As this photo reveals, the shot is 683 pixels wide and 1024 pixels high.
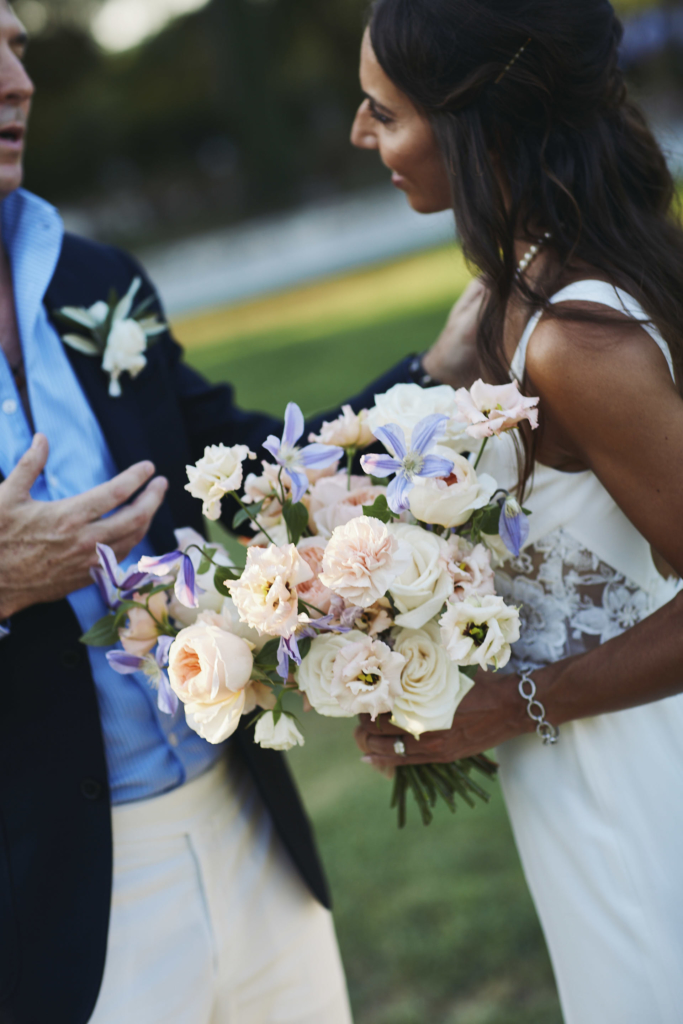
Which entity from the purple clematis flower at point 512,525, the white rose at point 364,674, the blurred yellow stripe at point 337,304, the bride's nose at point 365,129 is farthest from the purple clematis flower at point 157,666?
the blurred yellow stripe at point 337,304

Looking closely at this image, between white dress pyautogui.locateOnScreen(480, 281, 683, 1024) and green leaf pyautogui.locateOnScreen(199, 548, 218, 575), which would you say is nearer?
green leaf pyautogui.locateOnScreen(199, 548, 218, 575)

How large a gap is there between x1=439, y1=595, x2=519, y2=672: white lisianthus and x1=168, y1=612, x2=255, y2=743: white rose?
0.37 metres

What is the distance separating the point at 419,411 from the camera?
1.80 meters

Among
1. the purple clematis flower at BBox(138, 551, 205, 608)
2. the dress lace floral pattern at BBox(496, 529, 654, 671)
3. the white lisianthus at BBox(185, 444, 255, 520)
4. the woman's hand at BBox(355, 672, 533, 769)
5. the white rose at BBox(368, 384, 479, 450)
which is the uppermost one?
the white rose at BBox(368, 384, 479, 450)

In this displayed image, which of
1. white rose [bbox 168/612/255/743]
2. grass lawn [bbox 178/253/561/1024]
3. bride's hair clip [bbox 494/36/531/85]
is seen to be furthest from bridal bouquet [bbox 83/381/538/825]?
grass lawn [bbox 178/253/561/1024]

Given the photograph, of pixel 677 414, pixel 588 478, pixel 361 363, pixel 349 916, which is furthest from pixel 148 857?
pixel 361 363

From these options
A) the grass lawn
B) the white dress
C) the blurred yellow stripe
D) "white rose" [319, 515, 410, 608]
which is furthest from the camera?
the blurred yellow stripe

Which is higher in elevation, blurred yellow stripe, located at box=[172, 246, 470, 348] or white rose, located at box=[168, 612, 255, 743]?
white rose, located at box=[168, 612, 255, 743]

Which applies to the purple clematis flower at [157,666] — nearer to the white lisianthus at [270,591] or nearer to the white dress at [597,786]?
the white lisianthus at [270,591]

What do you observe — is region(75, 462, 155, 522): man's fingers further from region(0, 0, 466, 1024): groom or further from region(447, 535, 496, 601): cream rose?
region(447, 535, 496, 601): cream rose

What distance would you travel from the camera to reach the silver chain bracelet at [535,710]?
1939mm

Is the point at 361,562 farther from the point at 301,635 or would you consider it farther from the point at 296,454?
the point at 296,454

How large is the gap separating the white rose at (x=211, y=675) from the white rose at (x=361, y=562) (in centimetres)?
23

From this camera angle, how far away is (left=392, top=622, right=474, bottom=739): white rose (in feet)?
5.69
